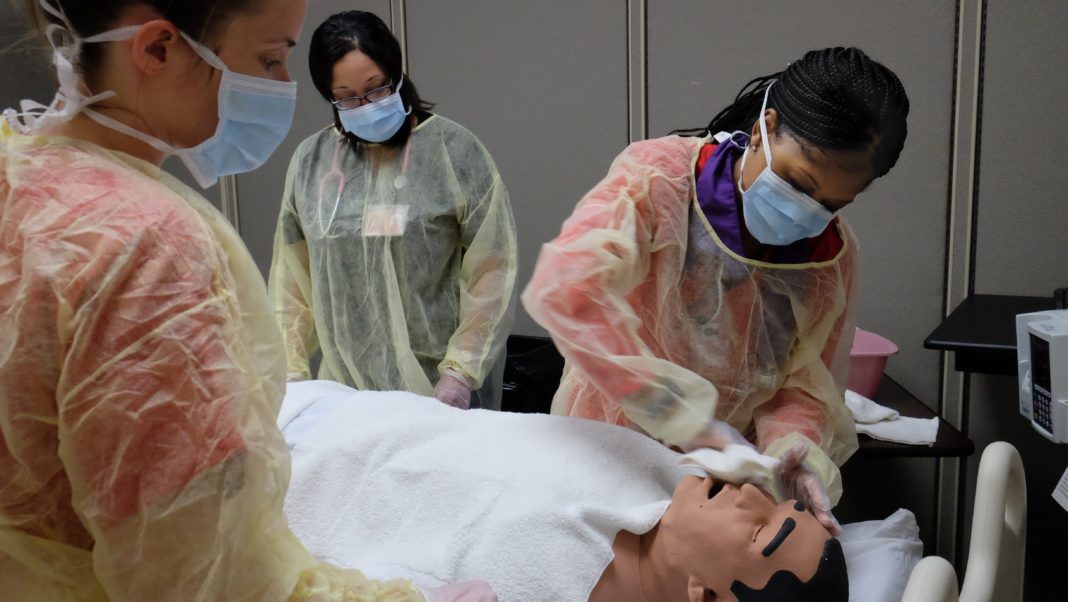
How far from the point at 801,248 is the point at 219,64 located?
3.43ft

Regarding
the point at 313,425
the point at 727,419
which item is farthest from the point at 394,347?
the point at 727,419

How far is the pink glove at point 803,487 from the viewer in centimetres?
135

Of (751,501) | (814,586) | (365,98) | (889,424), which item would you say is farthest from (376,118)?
(889,424)

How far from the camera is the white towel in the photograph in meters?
1.32

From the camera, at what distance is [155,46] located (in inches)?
30.1

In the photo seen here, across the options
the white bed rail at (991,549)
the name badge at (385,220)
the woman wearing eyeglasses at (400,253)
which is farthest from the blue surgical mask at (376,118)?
the white bed rail at (991,549)

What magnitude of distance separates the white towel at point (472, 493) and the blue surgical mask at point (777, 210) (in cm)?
42

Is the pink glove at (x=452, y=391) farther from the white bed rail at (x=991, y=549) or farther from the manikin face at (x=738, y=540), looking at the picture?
the white bed rail at (x=991, y=549)

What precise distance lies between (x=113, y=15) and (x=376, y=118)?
4.06ft

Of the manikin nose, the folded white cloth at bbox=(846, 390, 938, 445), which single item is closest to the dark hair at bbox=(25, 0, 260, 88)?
the manikin nose

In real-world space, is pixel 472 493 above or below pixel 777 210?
below

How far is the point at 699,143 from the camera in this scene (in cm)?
155

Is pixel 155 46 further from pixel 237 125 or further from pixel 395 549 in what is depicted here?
pixel 395 549

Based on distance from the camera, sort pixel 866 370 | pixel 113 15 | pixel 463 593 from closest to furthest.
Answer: pixel 113 15
pixel 463 593
pixel 866 370
